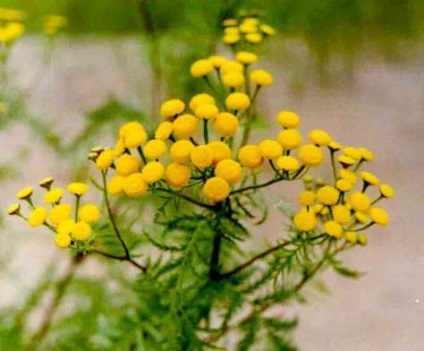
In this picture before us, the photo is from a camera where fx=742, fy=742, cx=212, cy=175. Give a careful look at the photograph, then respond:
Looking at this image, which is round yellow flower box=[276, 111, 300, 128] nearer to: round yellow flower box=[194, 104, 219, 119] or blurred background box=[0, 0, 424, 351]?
round yellow flower box=[194, 104, 219, 119]

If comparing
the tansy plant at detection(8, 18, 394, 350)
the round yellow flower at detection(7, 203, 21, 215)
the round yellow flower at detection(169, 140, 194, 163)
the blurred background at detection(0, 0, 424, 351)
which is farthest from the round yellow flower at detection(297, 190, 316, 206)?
the blurred background at detection(0, 0, 424, 351)

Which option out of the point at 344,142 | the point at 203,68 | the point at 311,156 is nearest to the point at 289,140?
the point at 311,156

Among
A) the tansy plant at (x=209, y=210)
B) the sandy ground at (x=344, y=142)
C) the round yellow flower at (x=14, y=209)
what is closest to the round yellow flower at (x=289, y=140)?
the tansy plant at (x=209, y=210)

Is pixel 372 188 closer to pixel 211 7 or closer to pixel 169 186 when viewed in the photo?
pixel 211 7

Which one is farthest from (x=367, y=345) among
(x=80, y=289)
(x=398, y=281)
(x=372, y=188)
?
(x=80, y=289)

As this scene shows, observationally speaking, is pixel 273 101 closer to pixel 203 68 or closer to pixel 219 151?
pixel 203 68

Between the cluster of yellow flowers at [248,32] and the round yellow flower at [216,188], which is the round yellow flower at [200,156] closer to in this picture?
the round yellow flower at [216,188]
